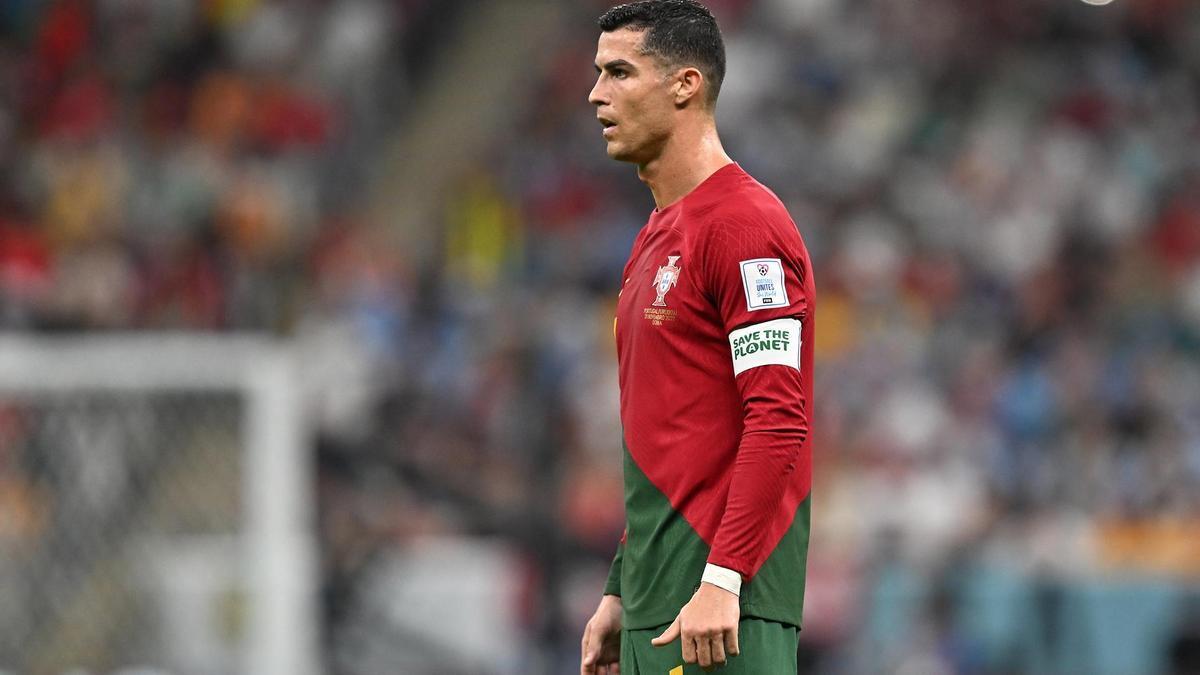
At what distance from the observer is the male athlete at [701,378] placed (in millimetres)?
3605

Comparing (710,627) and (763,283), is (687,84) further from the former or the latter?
(710,627)

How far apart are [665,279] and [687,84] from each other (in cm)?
40

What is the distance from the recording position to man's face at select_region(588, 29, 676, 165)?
12.7 ft

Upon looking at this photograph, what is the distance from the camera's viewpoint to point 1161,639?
11016 millimetres

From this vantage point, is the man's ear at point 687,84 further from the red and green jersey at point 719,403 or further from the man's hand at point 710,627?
the man's hand at point 710,627

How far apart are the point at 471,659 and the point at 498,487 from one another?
3.43 feet

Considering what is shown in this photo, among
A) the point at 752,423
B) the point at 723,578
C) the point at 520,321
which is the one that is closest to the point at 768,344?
the point at 752,423

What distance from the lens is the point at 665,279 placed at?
12.6ft

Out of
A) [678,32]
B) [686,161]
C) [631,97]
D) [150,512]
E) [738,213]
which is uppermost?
[678,32]

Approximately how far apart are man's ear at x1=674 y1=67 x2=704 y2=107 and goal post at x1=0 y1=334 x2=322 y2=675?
6.46 meters

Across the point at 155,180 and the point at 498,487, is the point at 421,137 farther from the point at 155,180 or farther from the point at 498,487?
the point at 498,487

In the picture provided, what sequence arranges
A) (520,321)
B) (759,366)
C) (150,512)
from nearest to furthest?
1. (759,366)
2. (150,512)
3. (520,321)

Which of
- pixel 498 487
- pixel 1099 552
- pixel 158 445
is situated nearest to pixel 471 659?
pixel 498 487

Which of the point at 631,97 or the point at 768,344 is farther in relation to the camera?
the point at 631,97
